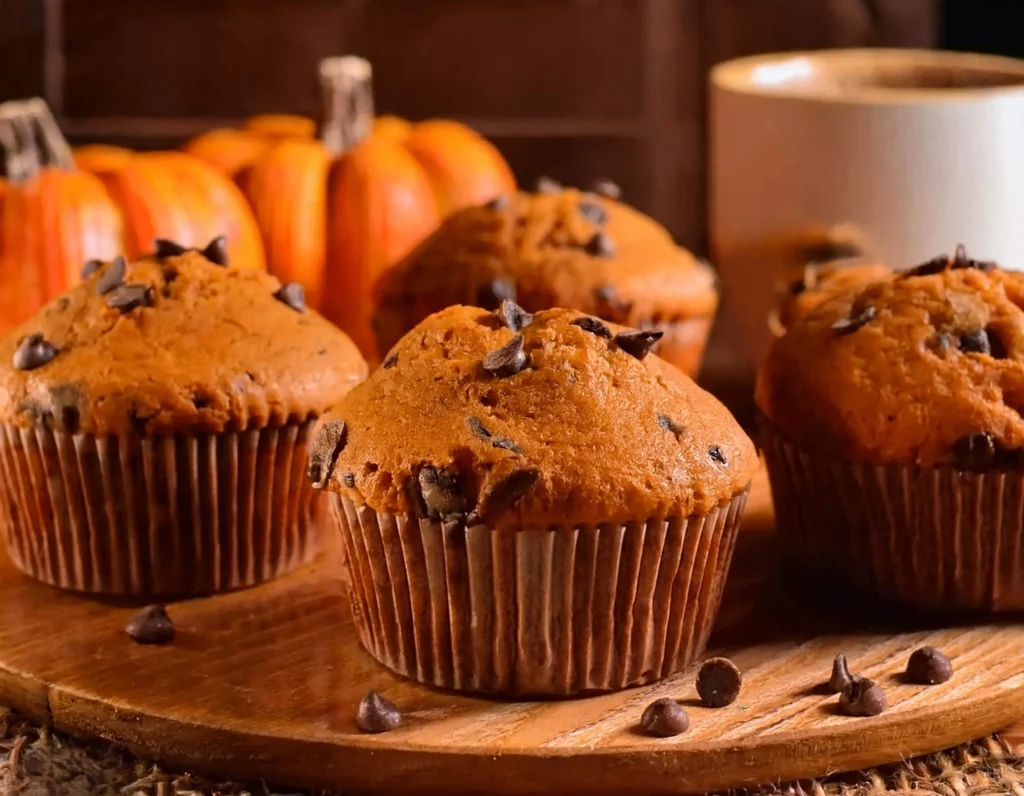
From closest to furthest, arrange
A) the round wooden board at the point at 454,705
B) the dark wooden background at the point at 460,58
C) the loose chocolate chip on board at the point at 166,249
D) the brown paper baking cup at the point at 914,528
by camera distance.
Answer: the round wooden board at the point at 454,705, the brown paper baking cup at the point at 914,528, the loose chocolate chip on board at the point at 166,249, the dark wooden background at the point at 460,58

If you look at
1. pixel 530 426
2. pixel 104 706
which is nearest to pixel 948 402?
pixel 530 426

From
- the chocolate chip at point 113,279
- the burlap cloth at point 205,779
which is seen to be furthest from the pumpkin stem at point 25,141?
the burlap cloth at point 205,779

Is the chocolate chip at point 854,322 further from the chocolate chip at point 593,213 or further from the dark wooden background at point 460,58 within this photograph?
the dark wooden background at point 460,58

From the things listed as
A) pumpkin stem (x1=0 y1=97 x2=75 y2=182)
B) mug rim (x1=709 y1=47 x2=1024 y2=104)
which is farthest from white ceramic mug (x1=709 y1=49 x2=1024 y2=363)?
pumpkin stem (x1=0 y1=97 x2=75 y2=182)

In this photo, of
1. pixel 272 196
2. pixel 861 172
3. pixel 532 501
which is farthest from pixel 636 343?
pixel 272 196

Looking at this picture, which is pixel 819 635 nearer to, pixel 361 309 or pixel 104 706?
pixel 104 706

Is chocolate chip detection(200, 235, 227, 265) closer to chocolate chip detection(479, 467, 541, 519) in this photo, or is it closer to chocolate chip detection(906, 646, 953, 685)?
chocolate chip detection(479, 467, 541, 519)
